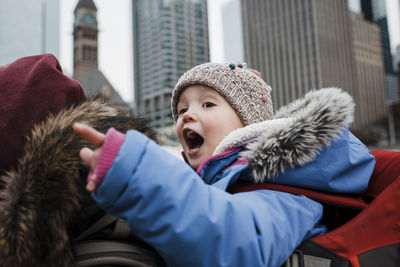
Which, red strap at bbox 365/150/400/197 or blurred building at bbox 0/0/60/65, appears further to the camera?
blurred building at bbox 0/0/60/65

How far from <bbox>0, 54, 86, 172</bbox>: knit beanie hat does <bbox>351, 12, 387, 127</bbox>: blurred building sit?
7349cm

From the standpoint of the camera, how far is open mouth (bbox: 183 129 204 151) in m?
1.64

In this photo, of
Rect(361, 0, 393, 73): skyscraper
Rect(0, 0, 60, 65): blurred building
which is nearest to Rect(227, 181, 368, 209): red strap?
Rect(0, 0, 60, 65): blurred building

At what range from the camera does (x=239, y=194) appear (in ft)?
3.45

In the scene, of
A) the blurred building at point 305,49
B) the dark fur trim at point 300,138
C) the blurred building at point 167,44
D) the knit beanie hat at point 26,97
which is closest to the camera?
the knit beanie hat at point 26,97

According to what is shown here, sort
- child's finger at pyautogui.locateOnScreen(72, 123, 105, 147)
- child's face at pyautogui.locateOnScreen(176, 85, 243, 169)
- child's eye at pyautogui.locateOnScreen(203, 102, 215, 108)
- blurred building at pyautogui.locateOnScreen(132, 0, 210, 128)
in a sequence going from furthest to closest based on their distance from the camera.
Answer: blurred building at pyautogui.locateOnScreen(132, 0, 210, 128), child's eye at pyautogui.locateOnScreen(203, 102, 215, 108), child's face at pyautogui.locateOnScreen(176, 85, 243, 169), child's finger at pyautogui.locateOnScreen(72, 123, 105, 147)

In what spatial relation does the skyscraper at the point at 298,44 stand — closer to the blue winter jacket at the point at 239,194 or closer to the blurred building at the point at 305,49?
the blurred building at the point at 305,49

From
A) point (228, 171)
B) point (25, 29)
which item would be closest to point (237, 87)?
point (228, 171)

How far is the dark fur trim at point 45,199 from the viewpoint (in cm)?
77

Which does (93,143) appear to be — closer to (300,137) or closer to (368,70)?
(300,137)

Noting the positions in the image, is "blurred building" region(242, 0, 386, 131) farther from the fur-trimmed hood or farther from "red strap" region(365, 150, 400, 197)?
the fur-trimmed hood

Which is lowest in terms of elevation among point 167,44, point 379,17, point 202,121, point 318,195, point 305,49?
point 318,195

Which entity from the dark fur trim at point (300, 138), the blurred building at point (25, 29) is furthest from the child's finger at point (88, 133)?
the blurred building at point (25, 29)

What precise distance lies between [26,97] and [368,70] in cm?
8638
